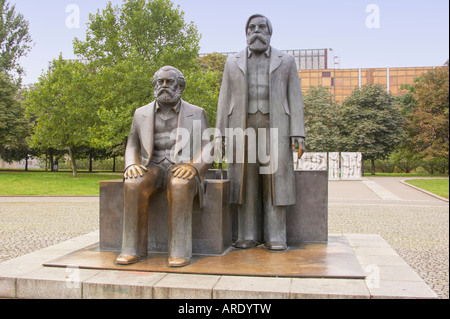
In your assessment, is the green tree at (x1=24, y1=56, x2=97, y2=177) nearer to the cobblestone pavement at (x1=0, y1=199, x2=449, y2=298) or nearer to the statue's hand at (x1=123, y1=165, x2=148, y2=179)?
the cobblestone pavement at (x1=0, y1=199, x2=449, y2=298)

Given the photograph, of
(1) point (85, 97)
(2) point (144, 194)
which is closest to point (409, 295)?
(2) point (144, 194)

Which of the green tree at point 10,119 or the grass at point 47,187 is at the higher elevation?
the green tree at point 10,119

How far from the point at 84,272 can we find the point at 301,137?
9.27 ft

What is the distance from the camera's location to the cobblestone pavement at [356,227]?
706cm

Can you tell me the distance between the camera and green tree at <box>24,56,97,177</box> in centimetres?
2612

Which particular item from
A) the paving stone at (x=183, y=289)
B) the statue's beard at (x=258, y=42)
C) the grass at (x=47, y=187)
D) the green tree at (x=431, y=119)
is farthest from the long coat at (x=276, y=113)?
the green tree at (x=431, y=119)

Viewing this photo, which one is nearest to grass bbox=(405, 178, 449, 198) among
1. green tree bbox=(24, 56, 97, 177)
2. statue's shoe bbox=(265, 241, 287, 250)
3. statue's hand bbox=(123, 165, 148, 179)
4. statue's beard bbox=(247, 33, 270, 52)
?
statue's shoe bbox=(265, 241, 287, 250)

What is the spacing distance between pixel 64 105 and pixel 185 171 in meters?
25.9

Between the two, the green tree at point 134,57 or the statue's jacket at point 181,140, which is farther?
the green tree at point 134,57

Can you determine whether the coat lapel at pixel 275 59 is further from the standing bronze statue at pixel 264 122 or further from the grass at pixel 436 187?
the grass at pixel 436 187

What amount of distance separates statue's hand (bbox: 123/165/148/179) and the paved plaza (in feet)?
11.6

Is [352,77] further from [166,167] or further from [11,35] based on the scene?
[166,167]

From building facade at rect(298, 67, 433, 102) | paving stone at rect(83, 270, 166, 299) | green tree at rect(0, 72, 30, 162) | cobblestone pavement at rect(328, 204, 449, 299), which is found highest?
building facade at rect(298, 67, 433, 102)

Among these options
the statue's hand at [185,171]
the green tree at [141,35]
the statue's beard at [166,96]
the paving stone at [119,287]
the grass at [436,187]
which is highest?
the green tree at [141,35]
